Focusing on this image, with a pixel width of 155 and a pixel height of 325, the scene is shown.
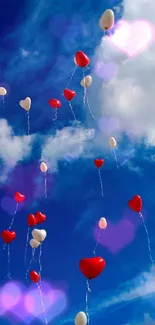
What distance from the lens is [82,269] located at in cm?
1181

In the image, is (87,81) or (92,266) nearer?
(92,266)

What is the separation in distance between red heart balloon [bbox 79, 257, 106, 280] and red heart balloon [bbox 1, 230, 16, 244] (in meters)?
3.91

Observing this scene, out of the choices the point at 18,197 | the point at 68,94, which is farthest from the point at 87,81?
the point at 18,197

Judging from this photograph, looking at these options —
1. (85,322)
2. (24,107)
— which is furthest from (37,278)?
(24,107)

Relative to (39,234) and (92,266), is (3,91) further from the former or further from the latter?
(92,266)

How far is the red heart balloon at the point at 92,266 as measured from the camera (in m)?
11.6

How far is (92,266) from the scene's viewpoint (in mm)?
11617

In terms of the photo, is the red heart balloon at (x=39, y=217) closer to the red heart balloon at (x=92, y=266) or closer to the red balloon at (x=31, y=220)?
the red balloon at (x=31, y=220)

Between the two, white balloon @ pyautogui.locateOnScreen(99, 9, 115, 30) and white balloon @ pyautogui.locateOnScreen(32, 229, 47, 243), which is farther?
white balloon @ pyautogui.locateOnScreen(32, 229, 47, 243)

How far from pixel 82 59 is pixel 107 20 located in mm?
1402

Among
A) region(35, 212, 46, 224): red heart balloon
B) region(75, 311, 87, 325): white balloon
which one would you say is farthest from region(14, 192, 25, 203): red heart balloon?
region(75, 311, 87, 325): white balloon

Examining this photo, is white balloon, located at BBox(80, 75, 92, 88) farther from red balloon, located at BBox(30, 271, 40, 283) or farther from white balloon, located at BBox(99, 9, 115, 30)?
red balloon, located at BBox(30, 271, 40, 283)

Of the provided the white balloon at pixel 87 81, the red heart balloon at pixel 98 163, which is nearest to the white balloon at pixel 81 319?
the red heart balloon at pixel 98 163

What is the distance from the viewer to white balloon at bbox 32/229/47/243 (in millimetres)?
14328
